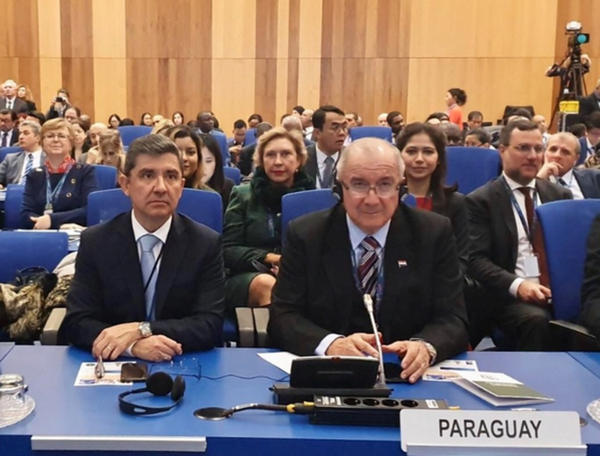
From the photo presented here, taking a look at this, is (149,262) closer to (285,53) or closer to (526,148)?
(526,148)

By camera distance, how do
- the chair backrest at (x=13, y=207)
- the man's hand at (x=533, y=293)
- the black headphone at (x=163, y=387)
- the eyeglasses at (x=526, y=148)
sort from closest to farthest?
the black headphone at (x=163, y=387)
the man's hand at (x=533, y=293)
the eyeglasses at (x=526, y=148)
the chair backrest at (x=13, y=207)

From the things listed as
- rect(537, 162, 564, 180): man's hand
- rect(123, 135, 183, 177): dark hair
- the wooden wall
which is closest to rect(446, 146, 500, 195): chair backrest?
rect(537, 162, 564, 180): man's hand

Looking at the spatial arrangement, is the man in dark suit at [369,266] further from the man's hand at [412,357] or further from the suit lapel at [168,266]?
the suit lapel at [168,266]

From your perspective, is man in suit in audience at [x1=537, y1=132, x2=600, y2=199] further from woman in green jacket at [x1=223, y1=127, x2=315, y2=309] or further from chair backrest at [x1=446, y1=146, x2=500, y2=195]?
woman in green jacket at [x1=223, y1=127, x2=315, y2=309]

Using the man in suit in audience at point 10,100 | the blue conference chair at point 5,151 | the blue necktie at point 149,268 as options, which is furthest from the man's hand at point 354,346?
the man in suit in audience at point 10,100

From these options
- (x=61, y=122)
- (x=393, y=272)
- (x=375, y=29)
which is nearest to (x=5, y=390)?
(x=393, y=272)

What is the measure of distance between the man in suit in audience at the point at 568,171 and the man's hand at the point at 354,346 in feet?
10.3

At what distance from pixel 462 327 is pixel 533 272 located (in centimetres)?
139

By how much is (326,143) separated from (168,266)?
12.0ft

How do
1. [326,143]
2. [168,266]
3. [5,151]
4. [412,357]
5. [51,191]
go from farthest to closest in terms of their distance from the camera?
[5,151], [326,143], [51,191], [168,266], [412,357]

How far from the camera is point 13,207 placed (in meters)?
5.06

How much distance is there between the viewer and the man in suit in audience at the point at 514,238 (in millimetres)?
3455

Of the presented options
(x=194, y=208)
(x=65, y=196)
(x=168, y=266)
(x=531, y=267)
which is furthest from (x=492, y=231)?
(x=65, y=196)

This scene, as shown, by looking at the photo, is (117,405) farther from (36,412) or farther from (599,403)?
(599,403)
